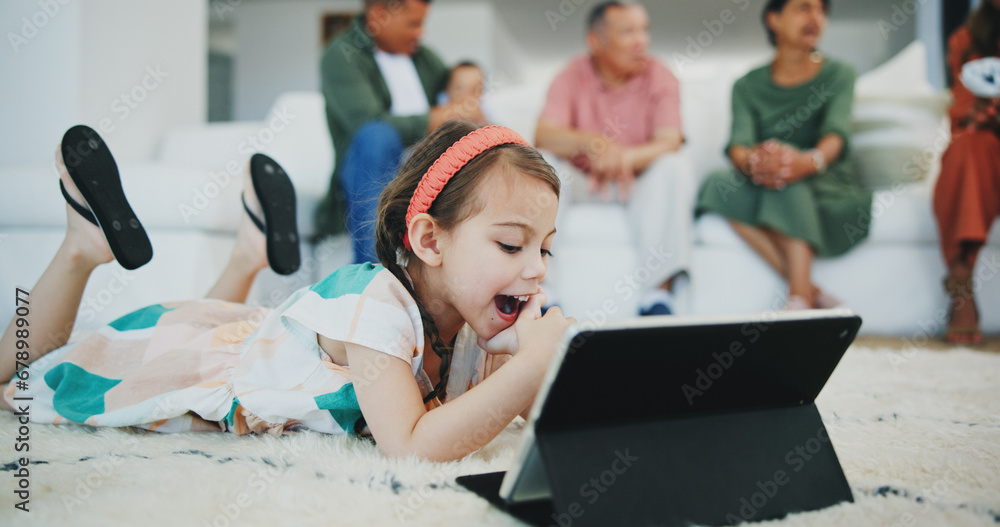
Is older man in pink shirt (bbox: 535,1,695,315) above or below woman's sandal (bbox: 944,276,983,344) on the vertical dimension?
above

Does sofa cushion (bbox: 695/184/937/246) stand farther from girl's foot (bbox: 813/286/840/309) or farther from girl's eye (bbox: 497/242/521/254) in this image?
girl's eye (bbox: 497/242/521/254)

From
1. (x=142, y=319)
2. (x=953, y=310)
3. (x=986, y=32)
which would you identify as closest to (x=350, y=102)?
(x=142, y=319)

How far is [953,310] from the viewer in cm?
195

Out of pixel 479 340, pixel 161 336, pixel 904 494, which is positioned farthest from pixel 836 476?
pixel 161 336

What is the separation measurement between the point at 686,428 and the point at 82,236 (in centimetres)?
91

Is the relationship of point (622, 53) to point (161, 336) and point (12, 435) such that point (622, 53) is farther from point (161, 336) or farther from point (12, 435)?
point (12, 435)

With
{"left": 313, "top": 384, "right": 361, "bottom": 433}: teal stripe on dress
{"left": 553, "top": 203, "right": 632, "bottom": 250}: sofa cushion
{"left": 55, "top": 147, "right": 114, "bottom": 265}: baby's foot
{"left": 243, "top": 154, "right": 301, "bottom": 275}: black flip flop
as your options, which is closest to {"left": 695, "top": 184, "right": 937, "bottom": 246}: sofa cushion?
{"left": 553, "top": 203, "right": 632, "bottom": 250}: sofa cushion

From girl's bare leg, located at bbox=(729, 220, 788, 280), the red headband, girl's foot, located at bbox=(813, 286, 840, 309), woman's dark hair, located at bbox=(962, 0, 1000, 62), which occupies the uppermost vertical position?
woman's dark hair, located at bbox=(962, 0, 1000, 62)

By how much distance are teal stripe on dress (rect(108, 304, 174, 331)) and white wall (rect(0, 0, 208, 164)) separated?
58.4 inches

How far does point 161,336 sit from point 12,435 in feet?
0.71

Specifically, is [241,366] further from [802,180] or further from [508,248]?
[802,180]

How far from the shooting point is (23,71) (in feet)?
6.91

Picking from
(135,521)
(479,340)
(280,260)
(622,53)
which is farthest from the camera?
(622,53)

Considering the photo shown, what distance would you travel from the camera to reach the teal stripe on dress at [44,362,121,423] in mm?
864
